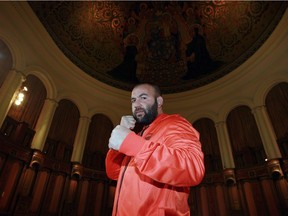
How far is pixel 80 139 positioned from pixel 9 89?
3.44 metres

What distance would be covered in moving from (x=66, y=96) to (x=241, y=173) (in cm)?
813

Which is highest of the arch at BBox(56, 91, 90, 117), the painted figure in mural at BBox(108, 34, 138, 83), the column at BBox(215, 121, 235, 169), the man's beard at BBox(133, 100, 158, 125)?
the painted figure in mural at BBox(108, 34, 138, 83)

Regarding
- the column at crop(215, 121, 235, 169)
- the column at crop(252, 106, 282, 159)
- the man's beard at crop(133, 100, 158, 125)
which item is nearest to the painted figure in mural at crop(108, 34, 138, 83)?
the column at crop(215, 121, 235, 169)

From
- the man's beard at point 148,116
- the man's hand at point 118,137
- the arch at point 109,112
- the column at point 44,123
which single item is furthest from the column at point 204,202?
the man's hand at point 118,137

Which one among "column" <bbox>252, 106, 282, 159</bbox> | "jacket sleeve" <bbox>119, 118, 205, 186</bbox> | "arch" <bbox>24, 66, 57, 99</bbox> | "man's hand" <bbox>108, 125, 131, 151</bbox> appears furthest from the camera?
"arch" <bbox>24, 66, 57, 99</bbox>

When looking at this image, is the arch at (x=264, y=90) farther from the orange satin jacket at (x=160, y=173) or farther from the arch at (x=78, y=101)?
the orange satin jacket at (x=160, y=173)

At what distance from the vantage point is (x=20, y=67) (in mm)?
7191

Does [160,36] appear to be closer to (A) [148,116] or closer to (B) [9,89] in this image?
(B) [9,89]

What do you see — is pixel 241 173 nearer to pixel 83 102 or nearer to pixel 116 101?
pixel 116 101

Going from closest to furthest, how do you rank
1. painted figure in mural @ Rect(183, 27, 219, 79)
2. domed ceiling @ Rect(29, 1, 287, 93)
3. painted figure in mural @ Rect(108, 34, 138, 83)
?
domed ceiling @ Rect(29, 1, 287, 93) → painted figure in mural @ Rect(183, 27, 219, 79) → painted figure in mural @ Rect(108, 34, 138, 83)

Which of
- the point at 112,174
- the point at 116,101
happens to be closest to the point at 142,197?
the point at 112,174

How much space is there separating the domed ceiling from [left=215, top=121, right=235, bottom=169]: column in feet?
9.04

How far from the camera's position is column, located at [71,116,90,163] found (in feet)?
27.5

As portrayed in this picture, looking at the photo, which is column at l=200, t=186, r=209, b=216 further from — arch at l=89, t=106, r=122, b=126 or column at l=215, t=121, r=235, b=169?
arch at l=89, t=106, r=122, b=126
